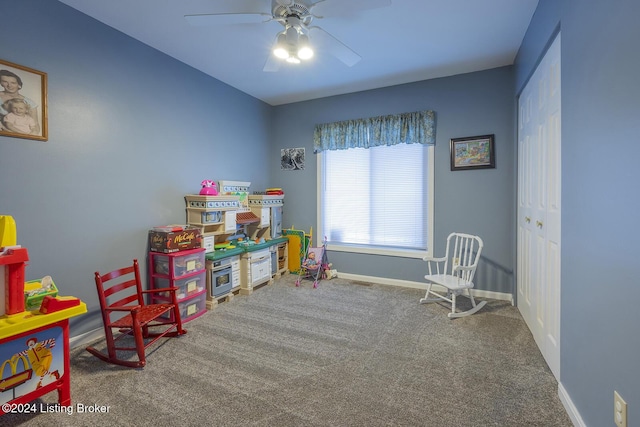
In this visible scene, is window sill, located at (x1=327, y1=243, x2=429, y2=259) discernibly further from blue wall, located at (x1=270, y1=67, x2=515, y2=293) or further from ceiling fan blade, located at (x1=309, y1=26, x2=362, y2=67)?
ceiling fan blade, located at (x1=309, y1=26, x2=362, y2=67)

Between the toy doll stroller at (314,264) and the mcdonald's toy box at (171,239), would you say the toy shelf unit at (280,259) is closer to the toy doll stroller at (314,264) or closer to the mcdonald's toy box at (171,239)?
the toy doll stroller at (314,264)

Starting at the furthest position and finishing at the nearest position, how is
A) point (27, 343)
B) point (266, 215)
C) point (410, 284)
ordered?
point (266, 215)
point (410, 284)
point (27, 343)

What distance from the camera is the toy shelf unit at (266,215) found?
4066mm

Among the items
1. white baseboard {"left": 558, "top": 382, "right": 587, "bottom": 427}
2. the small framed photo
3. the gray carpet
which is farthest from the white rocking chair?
white baseboard {"left": 558, "top": 382, "right": 587, "bottom": 427}

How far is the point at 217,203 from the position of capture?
3344 millimetres

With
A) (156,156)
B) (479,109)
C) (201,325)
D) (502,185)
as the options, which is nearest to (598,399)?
(502,185)

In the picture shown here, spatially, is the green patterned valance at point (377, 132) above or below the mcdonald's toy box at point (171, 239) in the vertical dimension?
above

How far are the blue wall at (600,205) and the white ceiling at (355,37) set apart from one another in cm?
83

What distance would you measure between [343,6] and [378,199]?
2569 mm

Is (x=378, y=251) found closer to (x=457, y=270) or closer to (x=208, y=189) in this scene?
(x=457, y=270)

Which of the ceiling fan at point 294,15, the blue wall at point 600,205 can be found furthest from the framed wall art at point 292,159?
the blue wall at point 600,205

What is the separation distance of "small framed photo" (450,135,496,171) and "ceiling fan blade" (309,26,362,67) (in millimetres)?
1743

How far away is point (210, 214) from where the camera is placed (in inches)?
130

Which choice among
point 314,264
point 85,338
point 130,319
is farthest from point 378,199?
point 85,338
